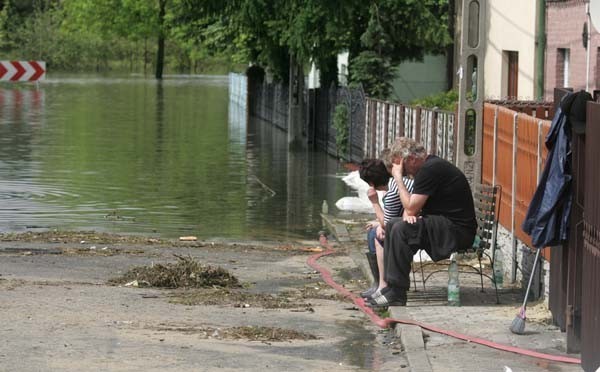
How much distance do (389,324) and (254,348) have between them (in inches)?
55.7

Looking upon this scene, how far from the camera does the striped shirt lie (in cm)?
1176

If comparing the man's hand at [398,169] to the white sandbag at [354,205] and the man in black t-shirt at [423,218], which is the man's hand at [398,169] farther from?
the white sandbag at [354,205]

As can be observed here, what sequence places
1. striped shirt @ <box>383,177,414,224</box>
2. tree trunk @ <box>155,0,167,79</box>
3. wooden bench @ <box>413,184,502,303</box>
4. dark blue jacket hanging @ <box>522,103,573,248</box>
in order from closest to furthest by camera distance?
dark blue jacket hanging @ <box>522,103,573,248</box>, striped shirt @ <box>383,177,414,224</box>, wooden bench @ <box>413,184,502,303</box>, tree trunk @ <box>155,0,167,79</box>

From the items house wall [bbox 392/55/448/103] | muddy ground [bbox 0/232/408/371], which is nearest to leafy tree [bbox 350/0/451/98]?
house wall [bbox 392/55/448/103]

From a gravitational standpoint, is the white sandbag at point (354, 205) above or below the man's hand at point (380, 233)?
below

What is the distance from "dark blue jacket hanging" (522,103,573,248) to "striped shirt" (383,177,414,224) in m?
2.25

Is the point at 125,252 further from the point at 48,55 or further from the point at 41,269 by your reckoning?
the point at 48,55

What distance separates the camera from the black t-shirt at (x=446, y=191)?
37.0ft

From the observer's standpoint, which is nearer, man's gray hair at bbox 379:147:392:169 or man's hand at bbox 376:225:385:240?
man's gray hair at bbox 379:147:392:169

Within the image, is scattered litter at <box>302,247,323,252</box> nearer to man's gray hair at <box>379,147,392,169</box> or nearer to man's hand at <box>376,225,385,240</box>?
man's hand at <box>376,225,385,240</box>

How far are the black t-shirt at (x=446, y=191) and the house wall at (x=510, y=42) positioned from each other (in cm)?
1510

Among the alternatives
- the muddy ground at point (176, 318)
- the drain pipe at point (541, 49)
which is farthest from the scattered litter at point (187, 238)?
the drain pipe at point (541, 49)

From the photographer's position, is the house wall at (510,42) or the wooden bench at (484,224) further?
the house wall at (510,42)

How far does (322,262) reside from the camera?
48.6 feet
